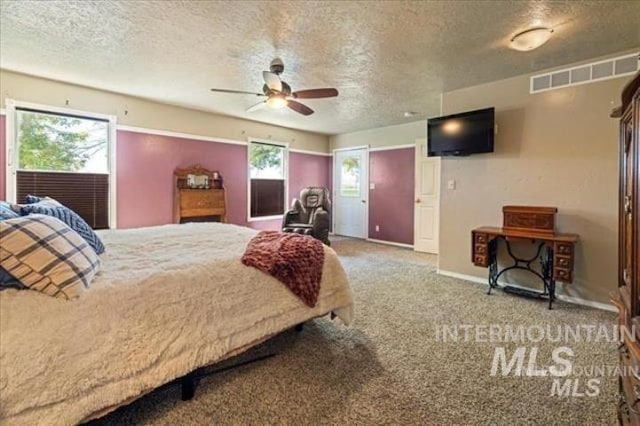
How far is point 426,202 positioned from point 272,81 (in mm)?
4079

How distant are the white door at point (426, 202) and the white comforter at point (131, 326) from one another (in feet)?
13.6

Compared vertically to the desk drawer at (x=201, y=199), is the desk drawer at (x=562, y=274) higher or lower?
lower

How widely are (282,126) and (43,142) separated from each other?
12.7 ft

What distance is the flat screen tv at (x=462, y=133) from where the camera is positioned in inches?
149

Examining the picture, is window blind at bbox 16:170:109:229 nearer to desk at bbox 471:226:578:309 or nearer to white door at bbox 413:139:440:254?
desk at bbox 471:226:578:309

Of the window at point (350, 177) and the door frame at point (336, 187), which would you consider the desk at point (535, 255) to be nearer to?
the door frame at point (336, 187)

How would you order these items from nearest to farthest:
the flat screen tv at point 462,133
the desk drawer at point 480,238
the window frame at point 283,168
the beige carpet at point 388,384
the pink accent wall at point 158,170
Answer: the beige carpet at point 388,384 → the desk drawer at point 480,238 → the flat screen tv at point 462,133 → the pink accent wall at point 158,170 → the window frame at point 283,168

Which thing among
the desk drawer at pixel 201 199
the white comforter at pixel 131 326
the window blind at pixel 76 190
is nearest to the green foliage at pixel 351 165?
the desk drawer at pixel 201 199

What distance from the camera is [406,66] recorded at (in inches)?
134

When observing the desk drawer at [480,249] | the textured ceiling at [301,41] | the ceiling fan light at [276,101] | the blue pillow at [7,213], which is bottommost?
the desk drawer at [480,249]

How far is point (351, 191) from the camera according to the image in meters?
7.53

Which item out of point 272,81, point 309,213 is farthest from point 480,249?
point 309,213

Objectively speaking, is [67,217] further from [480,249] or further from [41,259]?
[480,249]

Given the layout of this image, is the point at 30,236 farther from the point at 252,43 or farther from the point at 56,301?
the point at 252,43
